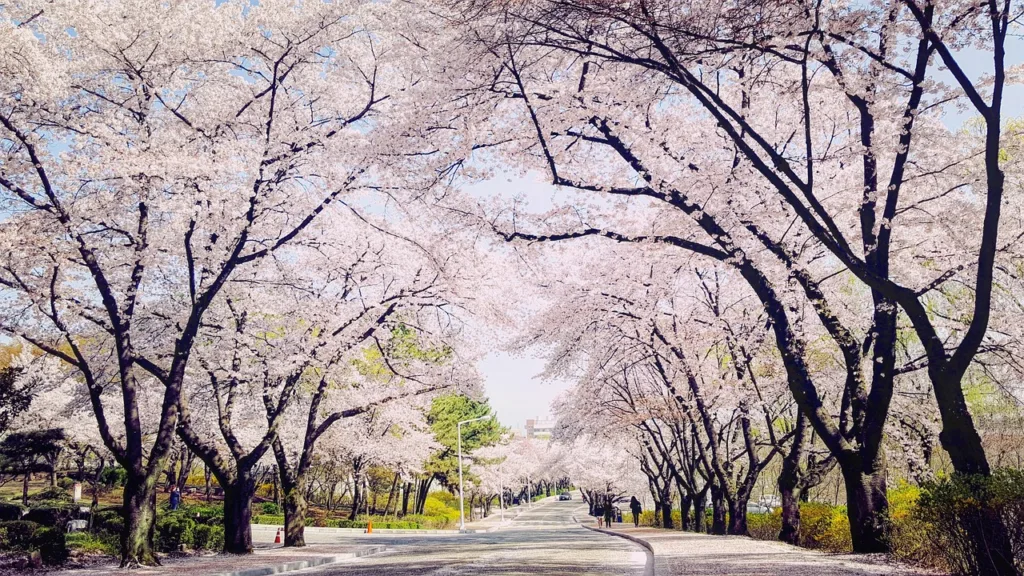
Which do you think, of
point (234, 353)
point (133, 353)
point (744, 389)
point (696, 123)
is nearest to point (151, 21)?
point (133, 353)

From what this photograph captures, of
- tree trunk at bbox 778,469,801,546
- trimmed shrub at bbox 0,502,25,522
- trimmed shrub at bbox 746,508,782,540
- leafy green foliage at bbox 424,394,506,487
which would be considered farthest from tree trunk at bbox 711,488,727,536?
Result: trimmed shrub at bbox 0,502,25,522

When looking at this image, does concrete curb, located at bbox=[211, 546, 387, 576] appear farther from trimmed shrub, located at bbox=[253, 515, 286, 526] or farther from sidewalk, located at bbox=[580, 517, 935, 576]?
trimmed shrub, located at bbox=[253, 515, 286, 526]

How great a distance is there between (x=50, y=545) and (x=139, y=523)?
5.59 feet

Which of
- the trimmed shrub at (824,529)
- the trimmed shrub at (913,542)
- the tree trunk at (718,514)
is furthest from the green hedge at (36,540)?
the tree trunk at (718,514)

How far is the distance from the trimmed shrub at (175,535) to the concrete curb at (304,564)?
14.9ft

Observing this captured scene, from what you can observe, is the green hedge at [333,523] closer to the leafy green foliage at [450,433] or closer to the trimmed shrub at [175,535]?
the leafy green foliage at [450,433]

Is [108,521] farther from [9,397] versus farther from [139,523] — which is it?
[9,397]

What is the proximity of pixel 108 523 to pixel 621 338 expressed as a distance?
57.4 feet

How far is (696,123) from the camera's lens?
49.0 feet

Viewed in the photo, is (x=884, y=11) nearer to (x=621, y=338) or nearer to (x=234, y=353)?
(x=621, y=338)

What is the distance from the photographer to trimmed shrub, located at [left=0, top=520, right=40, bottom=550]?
1301 cm

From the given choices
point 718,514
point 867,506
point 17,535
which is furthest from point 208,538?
point 867,506

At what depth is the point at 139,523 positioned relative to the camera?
516 inches

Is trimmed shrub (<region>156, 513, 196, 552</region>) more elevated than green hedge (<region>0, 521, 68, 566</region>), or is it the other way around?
green hedge (<region>0, 521, 68, 566</region>)
